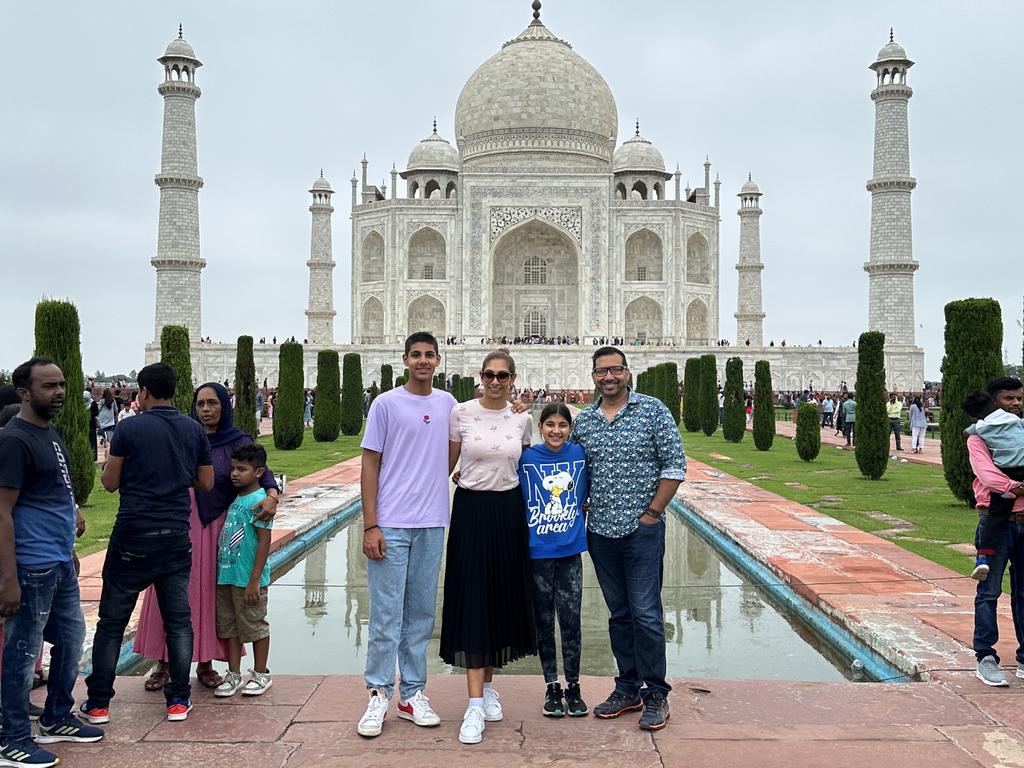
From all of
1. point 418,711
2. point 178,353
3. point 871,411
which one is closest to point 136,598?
point 418,711

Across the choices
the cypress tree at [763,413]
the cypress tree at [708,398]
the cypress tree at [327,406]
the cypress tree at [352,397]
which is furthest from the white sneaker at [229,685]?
the cypress tree at [708,398]

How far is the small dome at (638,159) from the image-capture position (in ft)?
124

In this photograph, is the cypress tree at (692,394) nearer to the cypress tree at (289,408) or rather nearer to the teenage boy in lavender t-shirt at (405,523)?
the cypress tree at (289,408)

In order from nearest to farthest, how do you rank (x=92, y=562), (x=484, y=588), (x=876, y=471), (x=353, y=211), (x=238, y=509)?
1. (x=484, y=588)
2. (x=238, y=509)
3. (x=92, y=562)
4. (x=876, y=471)
5. (x=353, y=211)

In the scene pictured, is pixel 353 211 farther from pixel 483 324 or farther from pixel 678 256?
pixel 678 256

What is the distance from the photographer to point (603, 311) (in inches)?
1309

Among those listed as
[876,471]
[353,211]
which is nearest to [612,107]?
[353,211]

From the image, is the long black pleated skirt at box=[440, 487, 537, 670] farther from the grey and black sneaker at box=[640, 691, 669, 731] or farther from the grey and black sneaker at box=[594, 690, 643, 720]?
the grey and black sneaker at box=[640, 691, 669, 731]

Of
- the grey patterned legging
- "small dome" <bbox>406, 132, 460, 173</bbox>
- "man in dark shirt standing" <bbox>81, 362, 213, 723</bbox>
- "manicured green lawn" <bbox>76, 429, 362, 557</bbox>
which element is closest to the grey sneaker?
the grey patterned legging

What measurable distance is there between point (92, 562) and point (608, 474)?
3.53m

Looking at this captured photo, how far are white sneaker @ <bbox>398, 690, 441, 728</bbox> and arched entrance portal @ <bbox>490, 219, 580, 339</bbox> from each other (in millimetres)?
32006

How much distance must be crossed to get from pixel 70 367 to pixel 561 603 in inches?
242

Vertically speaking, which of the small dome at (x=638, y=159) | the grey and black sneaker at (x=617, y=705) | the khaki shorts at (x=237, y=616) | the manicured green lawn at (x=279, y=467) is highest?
the small dome at (x=638, y=159)

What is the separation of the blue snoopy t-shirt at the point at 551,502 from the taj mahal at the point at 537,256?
26.4 meters
